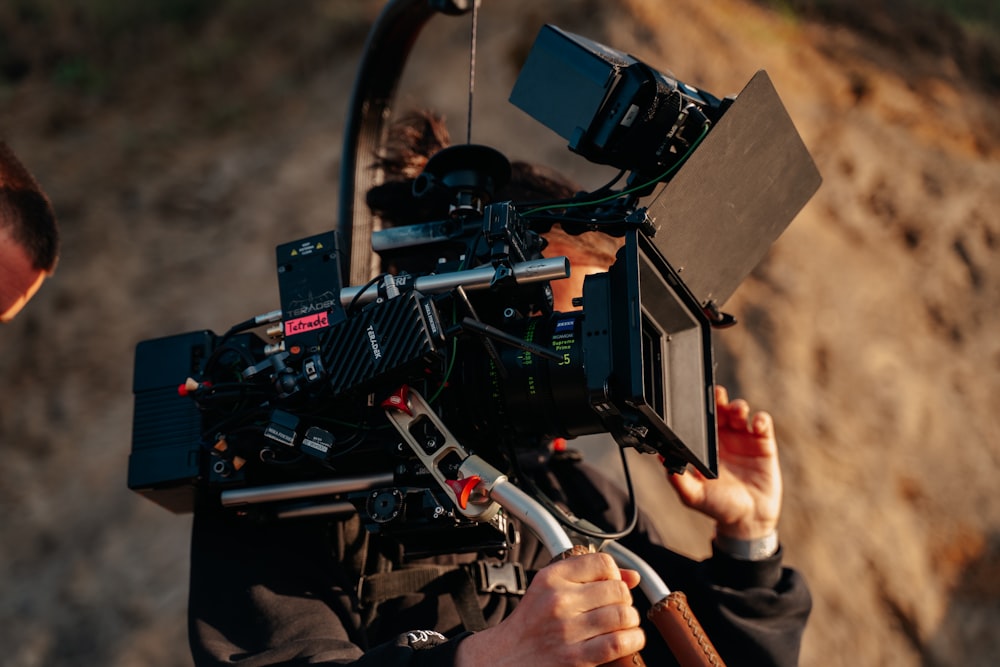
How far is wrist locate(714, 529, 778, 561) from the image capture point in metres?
2.30

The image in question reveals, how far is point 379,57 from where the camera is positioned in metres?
2.59

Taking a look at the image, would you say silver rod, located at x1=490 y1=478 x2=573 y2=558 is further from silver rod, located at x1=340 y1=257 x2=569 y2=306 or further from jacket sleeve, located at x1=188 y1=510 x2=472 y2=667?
silver rod, located at x1=340 y1=257 x2=569 y2=306

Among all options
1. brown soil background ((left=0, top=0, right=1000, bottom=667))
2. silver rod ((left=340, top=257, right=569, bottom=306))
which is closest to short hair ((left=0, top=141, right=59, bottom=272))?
silver rod ((left=340, top=257, right=569, bottom=306))

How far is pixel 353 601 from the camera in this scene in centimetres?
190

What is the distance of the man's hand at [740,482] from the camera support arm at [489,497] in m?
0.59

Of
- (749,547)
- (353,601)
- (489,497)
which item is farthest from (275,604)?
(749,547)

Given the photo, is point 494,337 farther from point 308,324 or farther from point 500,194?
point 500,194

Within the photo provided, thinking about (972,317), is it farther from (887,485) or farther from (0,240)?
(0,240)

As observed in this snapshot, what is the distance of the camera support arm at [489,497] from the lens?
62.9 inches

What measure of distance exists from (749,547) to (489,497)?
93 centimetres

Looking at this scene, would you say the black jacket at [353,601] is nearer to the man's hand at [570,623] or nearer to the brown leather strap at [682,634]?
the man's hand at [570,623]

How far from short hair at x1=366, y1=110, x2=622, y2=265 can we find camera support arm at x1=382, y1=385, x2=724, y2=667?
1.86 feet

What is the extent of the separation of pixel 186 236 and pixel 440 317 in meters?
4.13

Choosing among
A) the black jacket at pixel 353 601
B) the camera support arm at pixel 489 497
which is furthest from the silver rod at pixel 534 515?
the black jacket at pixel 353 601
